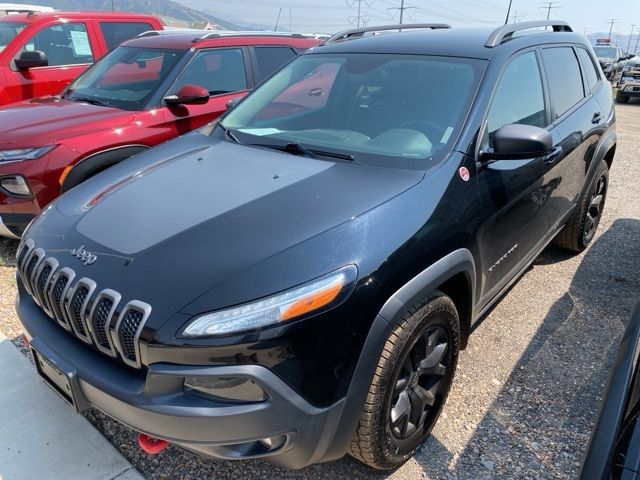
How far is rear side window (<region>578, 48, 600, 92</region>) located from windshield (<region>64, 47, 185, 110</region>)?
→ 11.0 ft

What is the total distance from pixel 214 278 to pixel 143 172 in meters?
1.11

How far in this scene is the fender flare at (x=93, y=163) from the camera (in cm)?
377

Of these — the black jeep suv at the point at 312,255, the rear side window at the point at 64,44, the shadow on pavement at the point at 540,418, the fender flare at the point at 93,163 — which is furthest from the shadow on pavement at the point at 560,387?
the rear side window at the point at 64,44

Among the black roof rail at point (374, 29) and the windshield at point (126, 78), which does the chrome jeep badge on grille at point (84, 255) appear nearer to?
the black roof rail at point (374, 29)

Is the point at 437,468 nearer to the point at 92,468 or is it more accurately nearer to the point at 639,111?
the point at 92,468

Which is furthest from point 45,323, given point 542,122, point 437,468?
point 542,122

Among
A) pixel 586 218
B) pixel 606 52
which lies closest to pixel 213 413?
pixel 586 218

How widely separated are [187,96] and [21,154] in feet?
4.33

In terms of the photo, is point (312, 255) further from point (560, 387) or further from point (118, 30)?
point (118, 30)

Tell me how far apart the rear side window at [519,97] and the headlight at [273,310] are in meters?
1.32

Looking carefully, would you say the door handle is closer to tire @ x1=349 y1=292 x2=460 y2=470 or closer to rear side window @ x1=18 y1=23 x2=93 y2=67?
tire @ x1=349 y1=292 x2=460 y2=470

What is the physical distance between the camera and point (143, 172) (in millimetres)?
2568

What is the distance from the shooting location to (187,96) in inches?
168

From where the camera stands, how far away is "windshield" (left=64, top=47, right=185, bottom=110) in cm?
449
